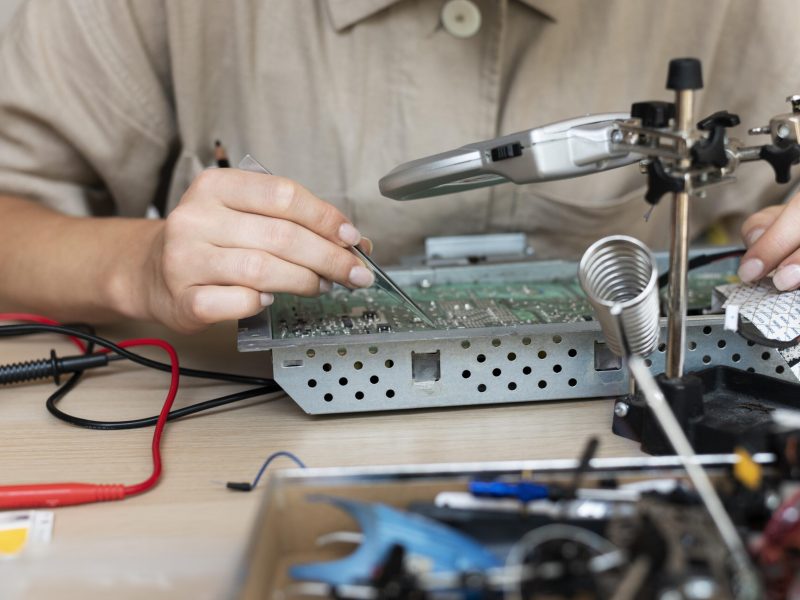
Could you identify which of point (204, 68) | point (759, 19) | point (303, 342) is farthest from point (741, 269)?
point (204, 68)

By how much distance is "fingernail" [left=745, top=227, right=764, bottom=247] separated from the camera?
836 millimetres

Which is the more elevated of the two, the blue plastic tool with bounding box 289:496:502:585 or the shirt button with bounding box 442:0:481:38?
the shirt button with bounding box 442:0:481:38

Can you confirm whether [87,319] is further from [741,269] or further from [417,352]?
[741,269]

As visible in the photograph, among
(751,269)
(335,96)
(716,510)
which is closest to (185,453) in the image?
(716,510)

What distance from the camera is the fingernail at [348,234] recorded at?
2.43ft

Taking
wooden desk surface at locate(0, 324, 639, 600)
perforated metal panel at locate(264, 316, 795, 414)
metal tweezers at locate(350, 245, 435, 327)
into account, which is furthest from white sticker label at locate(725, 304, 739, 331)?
metal tweezers at locate(350, 245, 435, 327)

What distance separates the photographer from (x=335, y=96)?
46.1 inches

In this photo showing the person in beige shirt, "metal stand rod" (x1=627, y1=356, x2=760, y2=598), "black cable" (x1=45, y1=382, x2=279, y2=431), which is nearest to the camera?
"metal stand rod" (x1=627, y1=356, x2=760, y2=598)

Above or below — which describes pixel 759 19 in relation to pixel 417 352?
above

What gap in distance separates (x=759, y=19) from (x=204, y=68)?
0.80 metres

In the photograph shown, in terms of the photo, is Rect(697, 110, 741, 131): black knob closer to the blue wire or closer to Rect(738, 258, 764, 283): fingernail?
Rect(738, 258, 764, 283): fingernail

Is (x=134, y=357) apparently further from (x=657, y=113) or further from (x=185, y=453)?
(x=657, y=113)

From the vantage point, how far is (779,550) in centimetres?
40

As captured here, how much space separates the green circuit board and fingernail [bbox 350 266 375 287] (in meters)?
0.04
